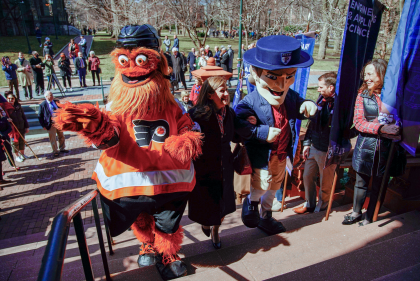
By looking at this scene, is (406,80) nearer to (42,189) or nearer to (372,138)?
(372,138)

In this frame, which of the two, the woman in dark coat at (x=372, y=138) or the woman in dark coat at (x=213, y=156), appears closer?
the woman in dark coat at (x=213, y=156)

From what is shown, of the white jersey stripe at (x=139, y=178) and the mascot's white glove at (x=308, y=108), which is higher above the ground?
the mascot's white glove at (x=308, y=108)

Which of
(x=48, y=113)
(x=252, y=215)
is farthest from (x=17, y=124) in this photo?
(x=252, y=215)

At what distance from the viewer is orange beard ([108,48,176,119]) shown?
2164 mm

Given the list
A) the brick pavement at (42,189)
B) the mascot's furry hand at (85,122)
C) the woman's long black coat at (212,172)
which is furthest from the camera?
the brick pavement at (42,189)

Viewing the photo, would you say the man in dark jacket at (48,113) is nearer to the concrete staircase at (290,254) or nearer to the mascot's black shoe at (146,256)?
the concrete staircase at (290,254)

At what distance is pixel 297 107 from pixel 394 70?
868 millimetres

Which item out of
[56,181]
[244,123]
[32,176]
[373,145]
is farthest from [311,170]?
[32,176]

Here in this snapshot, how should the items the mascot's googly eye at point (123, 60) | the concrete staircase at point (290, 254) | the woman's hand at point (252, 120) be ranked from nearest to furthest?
the concrete staircase at point (290, 254) → the mascot's googly eye at point (123, 60) → the woman's hand at point (252, 120)

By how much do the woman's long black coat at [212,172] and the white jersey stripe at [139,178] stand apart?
1.10 feet

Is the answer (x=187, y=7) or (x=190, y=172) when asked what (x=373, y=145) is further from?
(x=187, y=7)

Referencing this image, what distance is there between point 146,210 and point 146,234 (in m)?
0.39

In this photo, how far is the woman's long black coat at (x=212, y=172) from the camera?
248cm

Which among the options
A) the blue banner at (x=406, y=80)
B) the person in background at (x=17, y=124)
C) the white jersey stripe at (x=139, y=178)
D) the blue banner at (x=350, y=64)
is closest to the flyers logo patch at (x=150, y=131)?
the white jersey stripe at (x=139, y=178)
